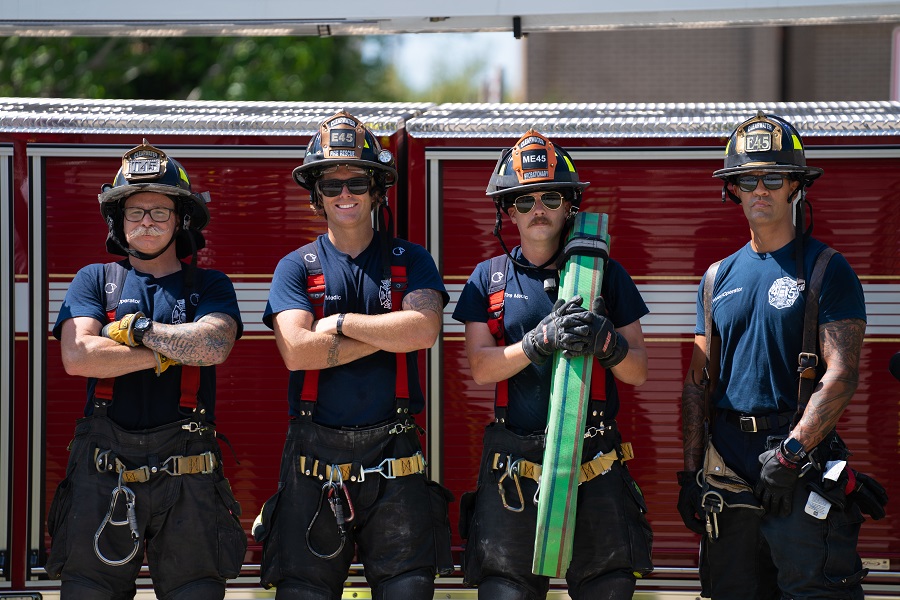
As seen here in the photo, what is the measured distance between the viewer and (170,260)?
14.9ft

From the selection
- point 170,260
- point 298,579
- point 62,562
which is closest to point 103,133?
point 170,260

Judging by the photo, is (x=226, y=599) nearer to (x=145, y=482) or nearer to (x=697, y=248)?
(x=145, y=482)

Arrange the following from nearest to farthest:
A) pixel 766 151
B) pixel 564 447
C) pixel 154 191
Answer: pixel 564 447
pixel 766 151
pixel 154 191

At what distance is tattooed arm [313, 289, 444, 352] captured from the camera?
163 inches

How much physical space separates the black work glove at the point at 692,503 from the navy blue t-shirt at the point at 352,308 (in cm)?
125

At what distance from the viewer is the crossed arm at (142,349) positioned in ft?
13.7

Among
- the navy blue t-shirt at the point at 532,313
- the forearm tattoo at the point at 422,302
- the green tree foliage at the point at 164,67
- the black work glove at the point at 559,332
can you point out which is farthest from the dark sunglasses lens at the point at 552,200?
the green tree foliage at the point at 164,67

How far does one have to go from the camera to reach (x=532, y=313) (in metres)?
4.24

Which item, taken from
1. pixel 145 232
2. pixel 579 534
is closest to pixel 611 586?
pixel 579 534

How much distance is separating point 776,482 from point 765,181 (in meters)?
1.26

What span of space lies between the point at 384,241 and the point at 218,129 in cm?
140

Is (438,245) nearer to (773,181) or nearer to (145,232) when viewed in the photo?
(145,232)

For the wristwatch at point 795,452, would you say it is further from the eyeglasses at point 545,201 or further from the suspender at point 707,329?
the eyeglasses at point 545,201

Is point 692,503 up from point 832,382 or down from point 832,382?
down
